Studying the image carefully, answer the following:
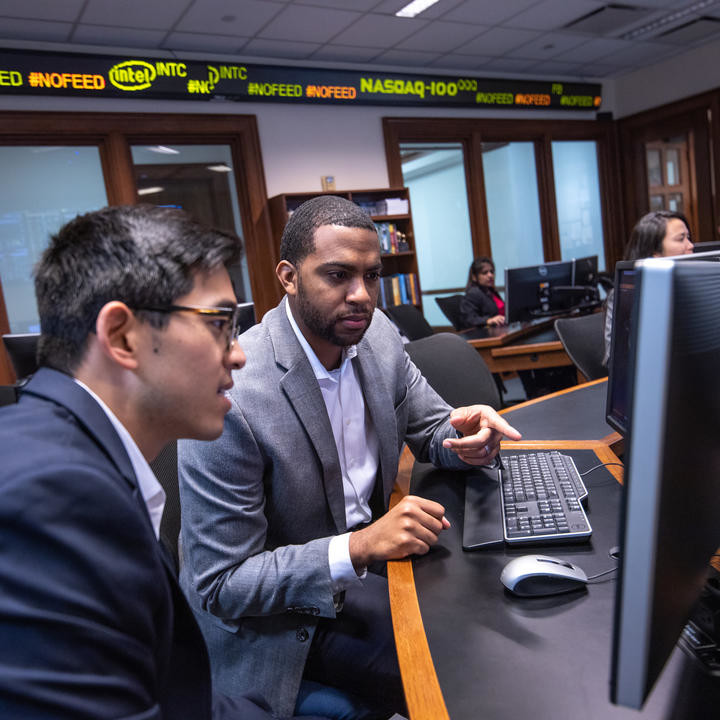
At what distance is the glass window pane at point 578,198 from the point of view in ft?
23.5

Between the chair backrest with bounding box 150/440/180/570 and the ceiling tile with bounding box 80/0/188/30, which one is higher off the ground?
the ceiling tile with bounding box 80/0/188/30

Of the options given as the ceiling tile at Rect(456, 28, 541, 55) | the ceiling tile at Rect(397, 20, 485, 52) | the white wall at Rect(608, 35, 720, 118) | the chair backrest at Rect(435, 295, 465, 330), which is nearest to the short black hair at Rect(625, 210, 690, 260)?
the chair backrest at Rect(435, 295, 465, 330)

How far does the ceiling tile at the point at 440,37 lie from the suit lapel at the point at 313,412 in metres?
4.53

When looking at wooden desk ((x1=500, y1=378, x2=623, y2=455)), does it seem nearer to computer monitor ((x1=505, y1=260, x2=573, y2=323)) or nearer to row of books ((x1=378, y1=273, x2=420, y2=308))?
computer monitor ((x1=505, y1=260, x2=573, y2=323))

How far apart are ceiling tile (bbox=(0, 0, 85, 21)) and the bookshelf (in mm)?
2206

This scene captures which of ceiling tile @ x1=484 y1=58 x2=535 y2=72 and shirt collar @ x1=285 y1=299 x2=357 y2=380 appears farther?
ceiling tile @ x1=484 y1=58 x2=535 y2=72

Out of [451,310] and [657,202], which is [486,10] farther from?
[657,202]

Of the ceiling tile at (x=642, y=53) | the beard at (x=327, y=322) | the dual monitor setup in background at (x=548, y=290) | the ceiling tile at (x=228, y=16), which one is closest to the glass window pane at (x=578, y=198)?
the ceiling tile at (x=642, y=53)

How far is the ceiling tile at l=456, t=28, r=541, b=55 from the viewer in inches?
207

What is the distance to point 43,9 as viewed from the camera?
379cm

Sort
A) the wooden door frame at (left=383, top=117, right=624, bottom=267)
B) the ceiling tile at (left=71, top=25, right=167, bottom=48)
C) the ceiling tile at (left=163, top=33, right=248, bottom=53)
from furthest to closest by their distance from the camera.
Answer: the wooden door frame at (left=383, top=117, right=624, bottom=267) → the ceiling tile at (left=163, top=33, right=248, bottom=53) → the ceiling tile at (left=71, top=25, right=167, bottom=48)

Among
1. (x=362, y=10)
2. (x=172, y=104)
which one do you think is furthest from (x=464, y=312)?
(x=172, y=104)

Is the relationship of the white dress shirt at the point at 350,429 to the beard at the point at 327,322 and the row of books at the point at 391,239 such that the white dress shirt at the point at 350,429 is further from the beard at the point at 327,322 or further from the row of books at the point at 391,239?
the row of books at the point at 391,239

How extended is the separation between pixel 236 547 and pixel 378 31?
4.84m
